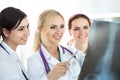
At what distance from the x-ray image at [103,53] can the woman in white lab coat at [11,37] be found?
45 centimetres

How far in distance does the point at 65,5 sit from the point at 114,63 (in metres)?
1.51

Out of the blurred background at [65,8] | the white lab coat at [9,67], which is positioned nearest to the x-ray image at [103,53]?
the white lab coat at [9,67]

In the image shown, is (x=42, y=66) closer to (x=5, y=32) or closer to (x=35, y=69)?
(x=35, y=69)

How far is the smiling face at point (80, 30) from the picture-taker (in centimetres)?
162

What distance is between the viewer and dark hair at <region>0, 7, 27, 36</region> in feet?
3.98

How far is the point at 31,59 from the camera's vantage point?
4.18 ft

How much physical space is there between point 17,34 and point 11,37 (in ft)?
0.11

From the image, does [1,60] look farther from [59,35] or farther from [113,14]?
[113,14]

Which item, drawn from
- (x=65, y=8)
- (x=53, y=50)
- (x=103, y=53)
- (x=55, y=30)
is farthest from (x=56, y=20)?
(x=65, y=8)

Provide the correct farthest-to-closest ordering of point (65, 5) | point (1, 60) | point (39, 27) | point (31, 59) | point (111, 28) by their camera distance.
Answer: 1. point (65, 5)
2. point (39, 27)
3. point (31, 59)
4. point (1, 60)
5. point (111, 28)

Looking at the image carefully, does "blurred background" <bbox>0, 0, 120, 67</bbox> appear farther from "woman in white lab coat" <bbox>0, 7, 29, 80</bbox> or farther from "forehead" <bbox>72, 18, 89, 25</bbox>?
"woman in white lab coat" <bbox>0, 7, 29, 80</bbox>

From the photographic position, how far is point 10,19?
1211 mm

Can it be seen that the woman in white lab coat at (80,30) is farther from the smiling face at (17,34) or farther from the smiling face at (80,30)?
the smiling face at (17,34)

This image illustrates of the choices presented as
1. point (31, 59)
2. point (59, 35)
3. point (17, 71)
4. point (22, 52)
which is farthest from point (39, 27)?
point (22, 52)
